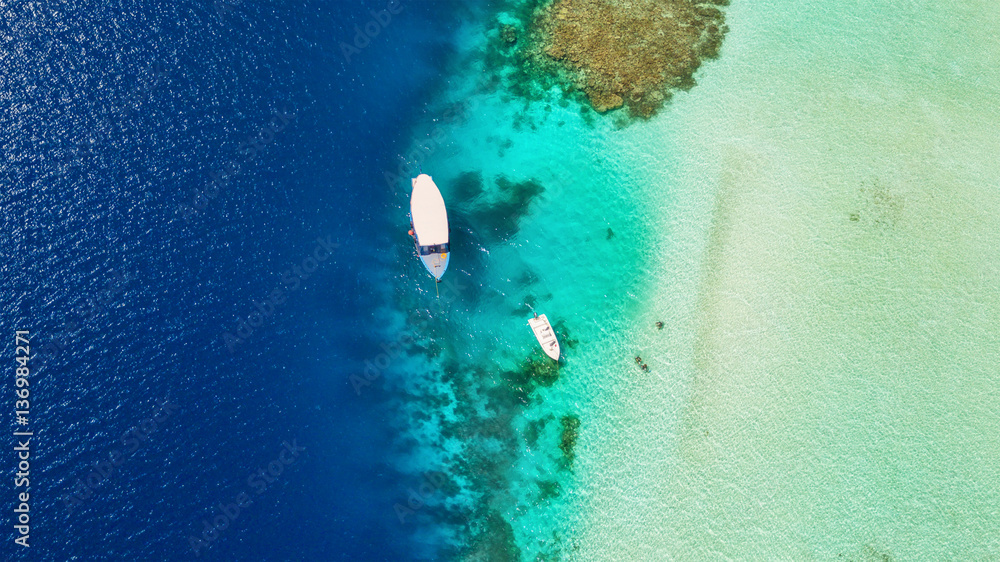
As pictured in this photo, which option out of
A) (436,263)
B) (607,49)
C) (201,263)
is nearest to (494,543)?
(436,263)

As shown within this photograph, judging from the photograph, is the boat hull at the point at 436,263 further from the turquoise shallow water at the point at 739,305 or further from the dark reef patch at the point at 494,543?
the dark reef patch at the point at 494,543

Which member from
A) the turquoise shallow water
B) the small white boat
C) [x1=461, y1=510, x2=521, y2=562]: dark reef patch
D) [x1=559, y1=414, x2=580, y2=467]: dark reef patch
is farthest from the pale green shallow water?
the small white boat

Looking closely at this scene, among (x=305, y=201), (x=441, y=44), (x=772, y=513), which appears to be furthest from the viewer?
(x=441, y=44)

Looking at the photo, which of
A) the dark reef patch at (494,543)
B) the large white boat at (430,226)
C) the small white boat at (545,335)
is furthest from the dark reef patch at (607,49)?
the dark reef patch at (494,543)

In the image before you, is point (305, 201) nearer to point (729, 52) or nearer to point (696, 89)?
point (696, 89)

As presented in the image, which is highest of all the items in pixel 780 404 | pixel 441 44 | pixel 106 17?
pixel 106 17

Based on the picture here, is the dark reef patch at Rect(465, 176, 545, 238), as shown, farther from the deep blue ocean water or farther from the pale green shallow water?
the pale green shallow water

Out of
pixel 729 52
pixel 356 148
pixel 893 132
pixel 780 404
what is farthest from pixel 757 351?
pixel 356 148
